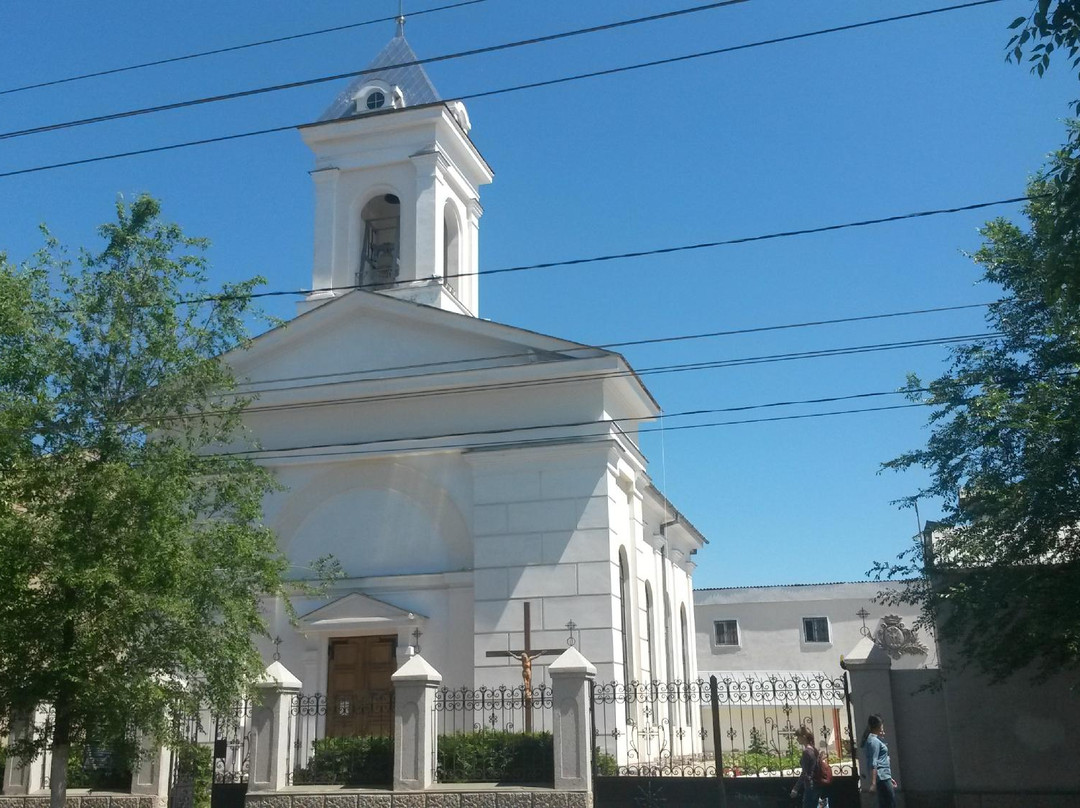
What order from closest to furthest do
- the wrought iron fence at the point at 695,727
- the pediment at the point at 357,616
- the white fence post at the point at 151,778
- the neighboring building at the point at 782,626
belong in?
1. the wrought iron fence at the point at 695,727
2. the white fence post at the point at 151,778
3. the pediment at the point at 357,616
4. the neighboring building at the point at 782,626

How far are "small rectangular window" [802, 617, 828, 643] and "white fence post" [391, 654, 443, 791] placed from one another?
120 feet

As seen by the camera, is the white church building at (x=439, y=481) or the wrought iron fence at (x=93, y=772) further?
the white church building at (x=439, y=481)

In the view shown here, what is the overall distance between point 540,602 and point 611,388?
4335mm

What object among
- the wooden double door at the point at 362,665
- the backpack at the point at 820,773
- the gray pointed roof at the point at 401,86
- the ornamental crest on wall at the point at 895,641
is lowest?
the backpack at the point at 820,773

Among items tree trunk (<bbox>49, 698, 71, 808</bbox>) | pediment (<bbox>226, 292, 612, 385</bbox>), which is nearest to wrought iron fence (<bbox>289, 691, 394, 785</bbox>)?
tree trunk (<bbox>49, 698, 71, 808</bbox>)

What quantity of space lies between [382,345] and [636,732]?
908 centimetres

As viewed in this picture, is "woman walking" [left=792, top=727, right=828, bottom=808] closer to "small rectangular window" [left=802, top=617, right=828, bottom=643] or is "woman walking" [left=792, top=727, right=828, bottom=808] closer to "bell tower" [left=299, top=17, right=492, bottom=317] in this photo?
"bell tower" [left=299, top=17, right=492, bottom=317]

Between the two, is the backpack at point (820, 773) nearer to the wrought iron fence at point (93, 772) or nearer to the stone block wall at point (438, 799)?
the stone block wall at point (438, 799)

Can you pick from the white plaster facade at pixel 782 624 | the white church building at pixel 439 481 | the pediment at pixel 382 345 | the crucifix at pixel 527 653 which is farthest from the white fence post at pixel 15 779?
the white plaster facade at pixel 782 624

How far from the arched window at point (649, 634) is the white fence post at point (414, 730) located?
952cm

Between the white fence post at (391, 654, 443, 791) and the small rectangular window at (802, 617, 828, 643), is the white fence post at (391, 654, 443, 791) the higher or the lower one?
the lower one

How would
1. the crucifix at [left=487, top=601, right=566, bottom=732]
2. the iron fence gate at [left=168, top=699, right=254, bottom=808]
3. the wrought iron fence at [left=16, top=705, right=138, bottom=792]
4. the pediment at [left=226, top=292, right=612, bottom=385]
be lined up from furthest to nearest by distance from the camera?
the pediment at [left=226, top=292, right=612, bottom=385]
the crucifix at [left=487, top=601, right=566, bottom=732]
the wrought iron fence at [left=16, top=705, right=138, bottom=792]
the iron fence gate at [left=168, top=699, right=254, bottom=808]

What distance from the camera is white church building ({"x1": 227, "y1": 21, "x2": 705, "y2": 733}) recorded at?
20406 millimetres

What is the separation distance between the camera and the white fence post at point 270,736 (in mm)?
16328
